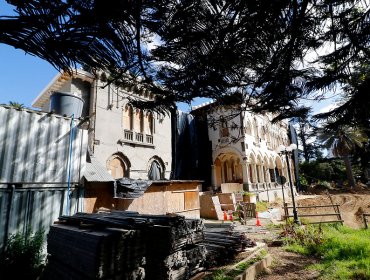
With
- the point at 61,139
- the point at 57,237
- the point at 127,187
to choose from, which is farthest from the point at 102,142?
the point at 57,237

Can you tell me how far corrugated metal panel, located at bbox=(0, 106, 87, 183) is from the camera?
5.29 m

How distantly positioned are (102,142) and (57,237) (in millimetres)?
Answer: 9049

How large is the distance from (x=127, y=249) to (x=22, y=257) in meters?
2.76

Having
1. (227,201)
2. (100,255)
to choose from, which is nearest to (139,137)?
(227,201)

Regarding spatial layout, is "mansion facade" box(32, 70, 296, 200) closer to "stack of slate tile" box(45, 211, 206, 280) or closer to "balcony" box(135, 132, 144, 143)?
"balcony" box(135, 132, 144, 143)

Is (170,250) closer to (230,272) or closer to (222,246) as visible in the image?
(230,272)

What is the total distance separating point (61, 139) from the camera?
6.33 metres

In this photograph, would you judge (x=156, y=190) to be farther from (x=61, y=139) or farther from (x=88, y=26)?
(x=88, y=26)

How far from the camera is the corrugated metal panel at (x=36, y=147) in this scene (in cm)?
529

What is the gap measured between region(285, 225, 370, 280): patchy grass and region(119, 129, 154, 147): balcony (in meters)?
10.0

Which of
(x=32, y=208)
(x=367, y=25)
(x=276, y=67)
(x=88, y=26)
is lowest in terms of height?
(x=32, y=208)

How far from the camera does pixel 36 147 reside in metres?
5.78

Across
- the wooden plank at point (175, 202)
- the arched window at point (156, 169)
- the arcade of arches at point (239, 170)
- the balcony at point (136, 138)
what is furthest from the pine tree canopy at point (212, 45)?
the arcade of arches at point (239, 170)

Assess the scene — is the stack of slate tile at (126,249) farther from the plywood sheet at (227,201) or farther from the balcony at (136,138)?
the plywood sheet at (227,201)
